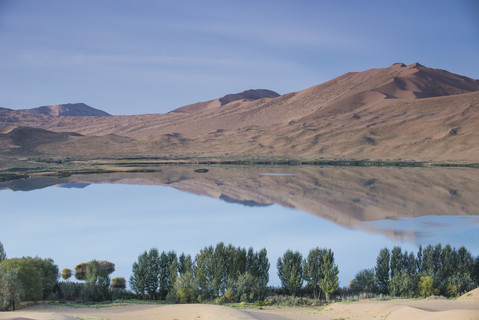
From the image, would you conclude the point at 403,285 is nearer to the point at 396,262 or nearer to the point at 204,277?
the point at 396,262

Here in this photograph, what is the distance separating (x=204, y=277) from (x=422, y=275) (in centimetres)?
1025

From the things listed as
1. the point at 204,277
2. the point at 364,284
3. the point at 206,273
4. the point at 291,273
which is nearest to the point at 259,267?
the point at 291,273

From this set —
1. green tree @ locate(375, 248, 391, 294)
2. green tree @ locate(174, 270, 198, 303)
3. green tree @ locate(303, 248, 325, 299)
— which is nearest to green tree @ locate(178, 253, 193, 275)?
green tree @ locate(174, 270, 198, 303)

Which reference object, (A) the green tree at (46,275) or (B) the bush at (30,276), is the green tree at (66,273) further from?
(B) the bush at (30,276)

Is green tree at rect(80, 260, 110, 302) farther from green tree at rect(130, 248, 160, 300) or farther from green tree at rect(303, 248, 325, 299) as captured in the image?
green tree at rect(303, 248, 325, 299)

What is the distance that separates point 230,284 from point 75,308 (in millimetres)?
6702

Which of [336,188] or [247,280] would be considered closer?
[247,280]

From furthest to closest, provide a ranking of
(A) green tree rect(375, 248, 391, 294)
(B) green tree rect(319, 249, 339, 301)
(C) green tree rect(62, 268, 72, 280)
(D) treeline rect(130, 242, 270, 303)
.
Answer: (C) green tree rect(62, 268, 72, 280) → (A) green tree rect(375, 248, 391, 294) → (B) green tree rect(319, 249, 339, 301) → (D) treeline rect(130, 242, 270, 303)

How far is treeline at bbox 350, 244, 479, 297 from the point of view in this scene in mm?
23000

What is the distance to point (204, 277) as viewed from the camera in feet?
76.3

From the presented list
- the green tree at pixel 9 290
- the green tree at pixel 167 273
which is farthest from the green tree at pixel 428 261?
the green tree at pixel 9 290

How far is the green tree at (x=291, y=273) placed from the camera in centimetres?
2331

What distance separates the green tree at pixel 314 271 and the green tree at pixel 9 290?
12591 mm

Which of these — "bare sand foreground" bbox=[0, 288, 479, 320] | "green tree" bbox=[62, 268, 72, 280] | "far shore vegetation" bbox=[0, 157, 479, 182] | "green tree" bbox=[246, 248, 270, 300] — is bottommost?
"bare sand foreground" bbox=[0, 288, 479, 320]
